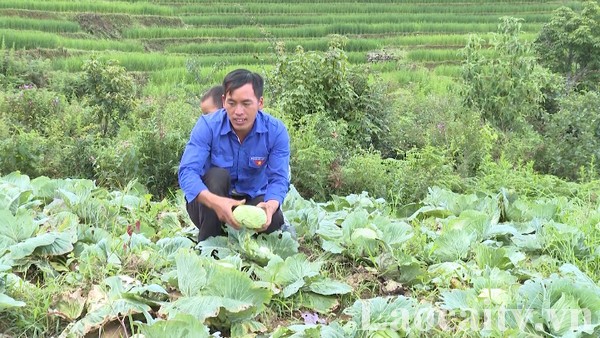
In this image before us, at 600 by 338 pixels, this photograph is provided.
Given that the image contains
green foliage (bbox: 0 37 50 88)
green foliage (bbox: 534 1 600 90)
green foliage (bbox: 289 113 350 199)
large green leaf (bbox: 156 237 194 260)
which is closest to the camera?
large green leaf (bbox: 156 237 194 260)

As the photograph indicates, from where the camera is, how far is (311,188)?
15.7 feet

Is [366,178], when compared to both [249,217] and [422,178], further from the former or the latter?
[249,217]

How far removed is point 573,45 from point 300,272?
26.8 feet

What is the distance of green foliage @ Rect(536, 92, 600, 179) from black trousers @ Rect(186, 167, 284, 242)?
3690 millimetres

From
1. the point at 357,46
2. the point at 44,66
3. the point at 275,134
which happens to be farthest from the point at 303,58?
the point at 357,46

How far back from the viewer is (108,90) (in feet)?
19.0

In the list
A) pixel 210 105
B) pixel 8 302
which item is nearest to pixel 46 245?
pixel 8 302

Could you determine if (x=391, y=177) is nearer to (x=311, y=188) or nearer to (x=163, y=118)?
(x=311, y=188)

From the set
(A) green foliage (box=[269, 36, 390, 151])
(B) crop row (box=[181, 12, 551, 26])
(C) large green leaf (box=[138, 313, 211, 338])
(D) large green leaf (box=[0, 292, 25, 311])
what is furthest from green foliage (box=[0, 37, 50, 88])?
(B) crop row (box=[181, 12, 551, 26])

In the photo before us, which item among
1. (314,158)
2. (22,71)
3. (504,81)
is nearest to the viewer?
(314,158)

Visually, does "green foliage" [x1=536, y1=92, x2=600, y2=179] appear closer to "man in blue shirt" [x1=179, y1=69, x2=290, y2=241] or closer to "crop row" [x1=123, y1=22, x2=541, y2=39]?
"man in blue shirt" [x1=179, y1=69, x2=290, y2=241]

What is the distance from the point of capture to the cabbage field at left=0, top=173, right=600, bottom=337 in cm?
214

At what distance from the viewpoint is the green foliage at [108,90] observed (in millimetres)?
5746

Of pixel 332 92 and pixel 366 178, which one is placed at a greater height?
pixel 332 92
